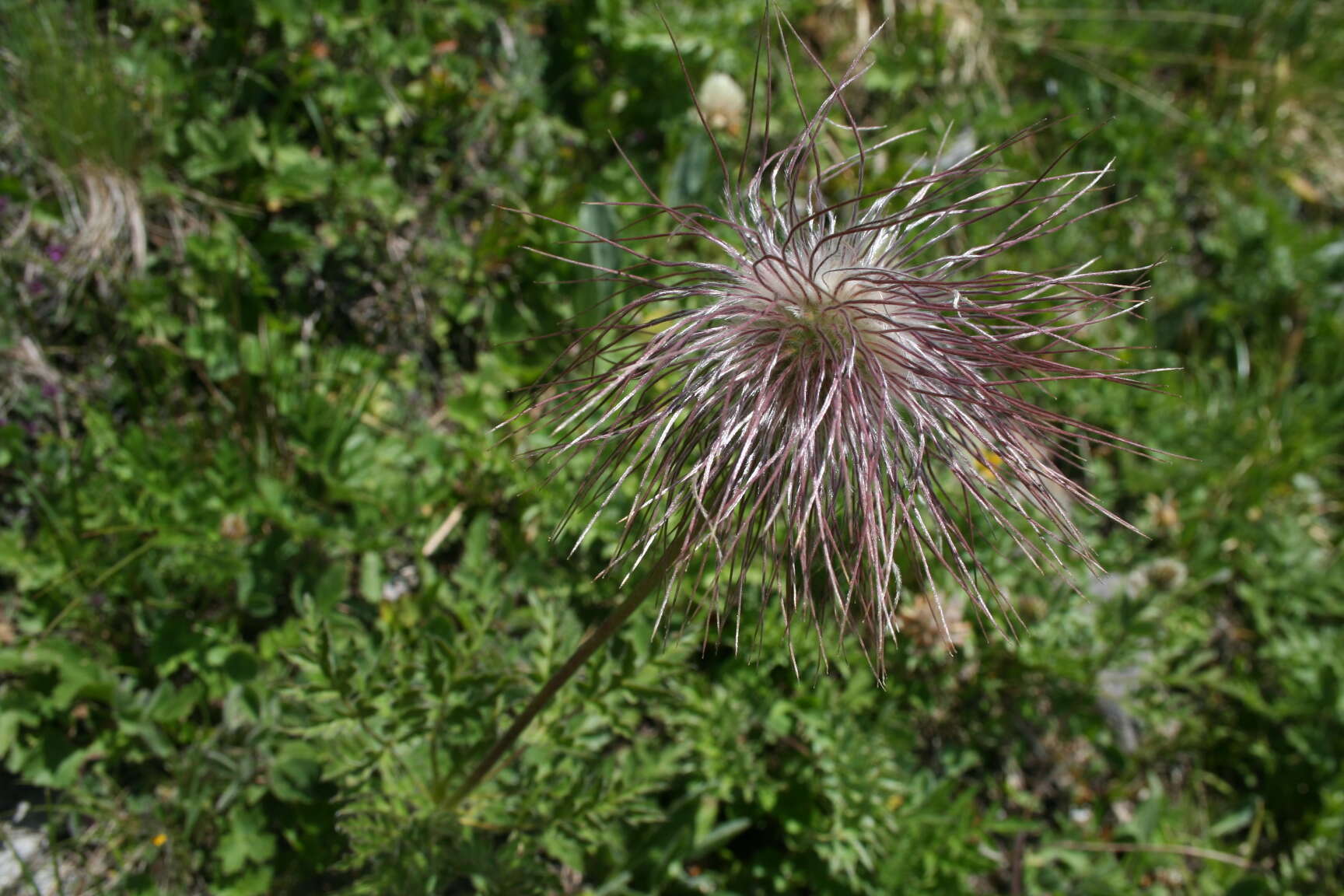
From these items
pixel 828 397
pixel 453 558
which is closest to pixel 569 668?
pixel 828 397

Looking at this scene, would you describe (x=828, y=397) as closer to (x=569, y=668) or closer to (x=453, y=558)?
(x=569, y=668)

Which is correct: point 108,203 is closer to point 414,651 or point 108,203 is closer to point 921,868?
point 414,651

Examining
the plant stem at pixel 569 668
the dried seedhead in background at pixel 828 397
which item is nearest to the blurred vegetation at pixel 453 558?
the plant stem at pixel 569 668

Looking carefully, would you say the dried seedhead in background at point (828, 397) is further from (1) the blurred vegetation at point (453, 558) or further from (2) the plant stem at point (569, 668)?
(1) the blurred vegetation at point (453, 558)

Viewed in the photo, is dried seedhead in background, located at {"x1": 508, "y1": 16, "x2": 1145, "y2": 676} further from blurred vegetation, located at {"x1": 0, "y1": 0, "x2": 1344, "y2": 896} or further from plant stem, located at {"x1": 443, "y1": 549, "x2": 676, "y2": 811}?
blurred vegetation, located at {"x1": 0, "y1": 0, "x2": 1344, "y2": 896}

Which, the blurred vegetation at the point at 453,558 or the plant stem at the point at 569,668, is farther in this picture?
the blurred vegetation at the point at 453,558

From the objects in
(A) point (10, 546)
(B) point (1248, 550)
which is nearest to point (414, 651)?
(A) point (10, 546)
